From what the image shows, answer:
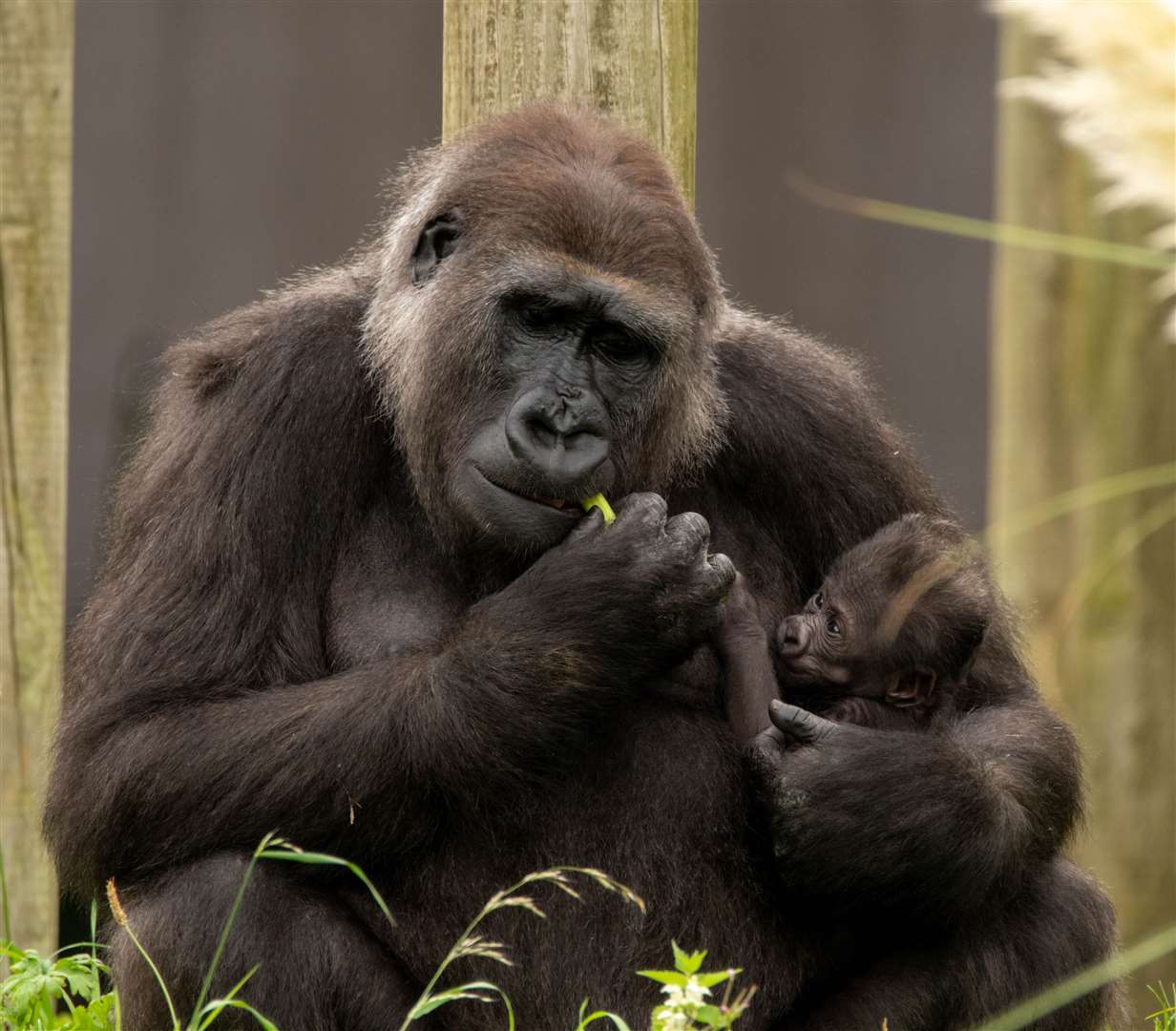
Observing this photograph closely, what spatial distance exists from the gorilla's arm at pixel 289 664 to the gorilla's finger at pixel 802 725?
365mm

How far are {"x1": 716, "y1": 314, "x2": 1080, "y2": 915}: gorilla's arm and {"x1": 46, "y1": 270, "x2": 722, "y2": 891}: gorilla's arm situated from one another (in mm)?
595

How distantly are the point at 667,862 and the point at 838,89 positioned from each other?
631cm

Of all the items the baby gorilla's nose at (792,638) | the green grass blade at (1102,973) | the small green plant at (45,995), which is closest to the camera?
the green grass blade at (1102,973)

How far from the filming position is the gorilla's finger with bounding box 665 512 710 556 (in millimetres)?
4820

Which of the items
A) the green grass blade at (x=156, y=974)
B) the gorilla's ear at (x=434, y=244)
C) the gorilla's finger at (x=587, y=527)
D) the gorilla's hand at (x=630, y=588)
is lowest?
the green grass blade at (x=156, y=974)

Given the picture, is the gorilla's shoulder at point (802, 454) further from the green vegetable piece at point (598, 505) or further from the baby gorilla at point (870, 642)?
the green vegetable piece at point (598, 505)

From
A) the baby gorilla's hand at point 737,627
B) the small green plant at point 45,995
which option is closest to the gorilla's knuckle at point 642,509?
the baby gorilla's hand at point 737,627

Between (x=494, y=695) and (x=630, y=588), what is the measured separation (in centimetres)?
42

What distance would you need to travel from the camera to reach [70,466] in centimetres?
954

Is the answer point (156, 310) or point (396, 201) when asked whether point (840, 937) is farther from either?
point (156, 310)

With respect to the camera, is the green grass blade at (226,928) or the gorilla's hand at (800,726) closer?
the green grass blade at (226,928)

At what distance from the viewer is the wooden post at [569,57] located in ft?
18.8

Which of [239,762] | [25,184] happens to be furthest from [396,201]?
[239,762]

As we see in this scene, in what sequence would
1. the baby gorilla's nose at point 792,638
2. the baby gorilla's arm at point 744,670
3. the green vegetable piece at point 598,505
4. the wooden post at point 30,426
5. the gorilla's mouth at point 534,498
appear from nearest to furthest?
the gorilla's mouth at point 534,498
the green vegetable piece at point 598,505
the baby gorilla's arm at point 744,670
the baby gorilla's nose at point 792,638
the wooden post at point 30,426
